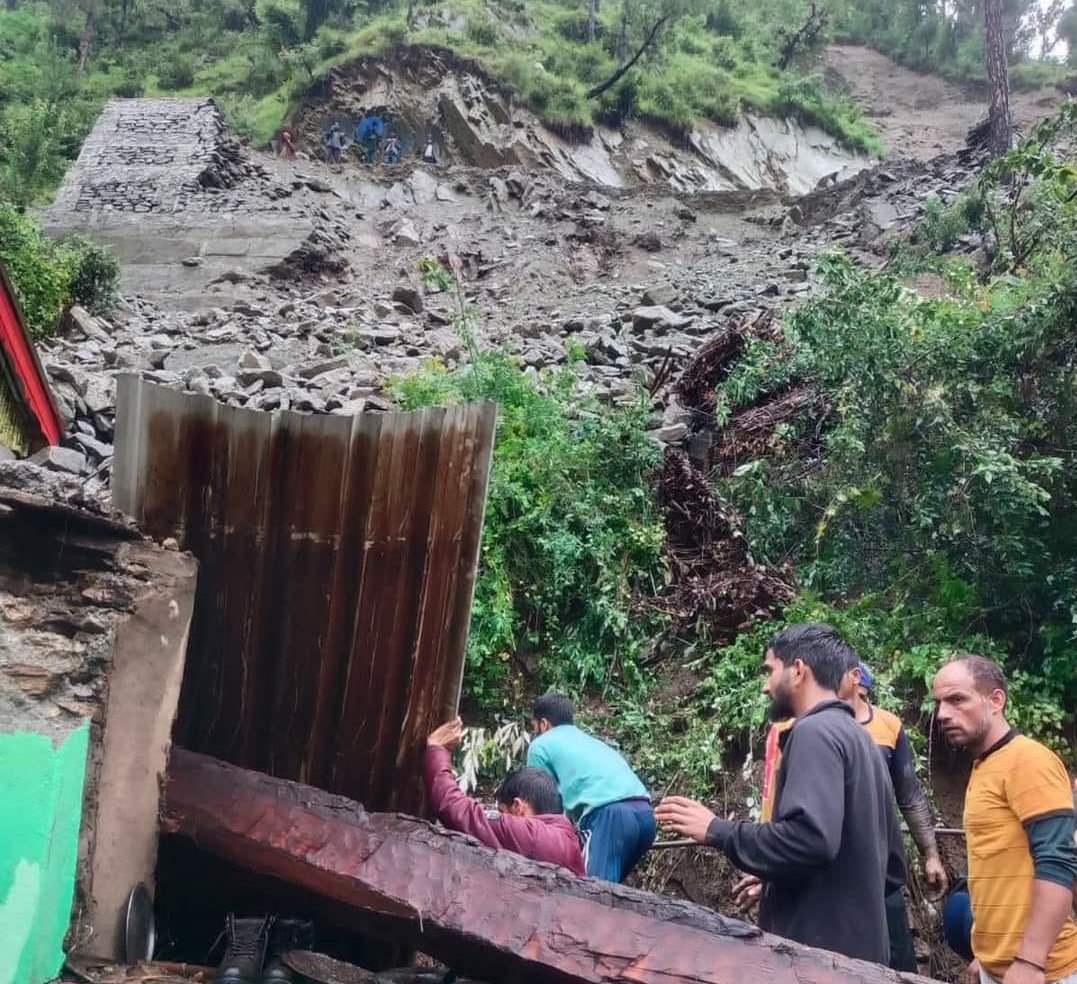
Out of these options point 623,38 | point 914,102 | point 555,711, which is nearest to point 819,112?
point 623,38

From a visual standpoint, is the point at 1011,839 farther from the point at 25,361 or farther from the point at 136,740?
the point at 25,361

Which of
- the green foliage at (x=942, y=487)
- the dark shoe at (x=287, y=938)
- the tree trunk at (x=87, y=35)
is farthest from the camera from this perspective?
the tree trunk at (x=87, y=35)

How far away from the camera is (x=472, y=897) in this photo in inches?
84.7

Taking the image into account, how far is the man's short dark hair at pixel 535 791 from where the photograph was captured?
2787 mm

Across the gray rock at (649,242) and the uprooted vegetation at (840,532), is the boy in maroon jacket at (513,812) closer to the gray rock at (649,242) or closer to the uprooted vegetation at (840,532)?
the uprooted vegetation at (840,532)

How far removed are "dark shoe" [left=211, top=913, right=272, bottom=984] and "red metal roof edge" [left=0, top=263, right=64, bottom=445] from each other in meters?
3.42

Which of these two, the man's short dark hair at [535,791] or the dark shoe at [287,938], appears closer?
the dark shoe at [287,938]

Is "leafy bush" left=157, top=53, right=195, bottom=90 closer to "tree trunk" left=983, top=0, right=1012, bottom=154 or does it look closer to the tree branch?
the tree branch

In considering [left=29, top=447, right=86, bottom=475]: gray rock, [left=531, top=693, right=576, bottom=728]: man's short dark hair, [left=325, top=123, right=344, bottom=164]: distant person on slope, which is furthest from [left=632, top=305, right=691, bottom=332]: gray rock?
[left=325, top=123, right=344, bottom=164]: distant person on slope

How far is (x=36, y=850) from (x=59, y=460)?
12.1 ft

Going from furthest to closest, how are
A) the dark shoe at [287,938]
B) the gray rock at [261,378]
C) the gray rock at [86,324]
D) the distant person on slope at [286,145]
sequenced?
the distant person on slope at [286,145] < the gray rock at [86,324] < the gray rock at [261,378] < the dark shoe at [287,938]

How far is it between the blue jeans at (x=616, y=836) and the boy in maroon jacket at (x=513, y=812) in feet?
0.41

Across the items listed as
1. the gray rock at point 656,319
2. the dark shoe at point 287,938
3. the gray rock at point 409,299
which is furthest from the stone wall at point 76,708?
the gray rock at point 409,299

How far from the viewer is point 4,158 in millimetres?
18531
